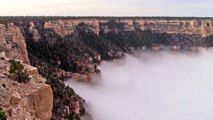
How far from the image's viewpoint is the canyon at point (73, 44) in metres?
48.5

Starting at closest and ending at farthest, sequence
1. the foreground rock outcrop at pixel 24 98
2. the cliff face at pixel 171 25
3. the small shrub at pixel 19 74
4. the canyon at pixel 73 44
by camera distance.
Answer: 1. the foreground rock outcrop at pixel 24 98
2. the small shrub at pixel 19 74
3. the canyon at pixel 73 44
4. the cliff face at pixel 171 25

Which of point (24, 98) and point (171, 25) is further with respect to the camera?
point (171, 25)

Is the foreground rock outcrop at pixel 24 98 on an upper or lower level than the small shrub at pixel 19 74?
lower

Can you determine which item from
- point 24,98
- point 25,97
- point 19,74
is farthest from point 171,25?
point 24,98

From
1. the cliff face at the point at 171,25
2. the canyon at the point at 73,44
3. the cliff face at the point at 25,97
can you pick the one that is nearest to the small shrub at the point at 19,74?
the cliff face at the point at 25,97

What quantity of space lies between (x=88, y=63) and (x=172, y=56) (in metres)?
84.7

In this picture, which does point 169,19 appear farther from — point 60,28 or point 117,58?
point 60,28

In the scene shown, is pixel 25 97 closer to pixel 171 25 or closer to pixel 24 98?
pixel 24 98

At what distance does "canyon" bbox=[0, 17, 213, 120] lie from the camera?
48.5 meters

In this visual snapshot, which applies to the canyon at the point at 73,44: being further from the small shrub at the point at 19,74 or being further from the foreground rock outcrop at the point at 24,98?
the small shrub at the point at 19,74

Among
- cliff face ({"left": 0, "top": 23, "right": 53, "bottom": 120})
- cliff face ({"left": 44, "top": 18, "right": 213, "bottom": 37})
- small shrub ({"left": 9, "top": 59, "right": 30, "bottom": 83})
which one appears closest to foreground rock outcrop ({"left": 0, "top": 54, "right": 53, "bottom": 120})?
cliff face ({"left": 0, "top": 23, "right": 53, "bottom": 120})

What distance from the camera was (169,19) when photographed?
622 feet

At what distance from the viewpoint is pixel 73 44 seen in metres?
127

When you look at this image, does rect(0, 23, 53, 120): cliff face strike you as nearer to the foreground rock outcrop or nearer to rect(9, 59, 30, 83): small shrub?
the foreground rock outcrop
